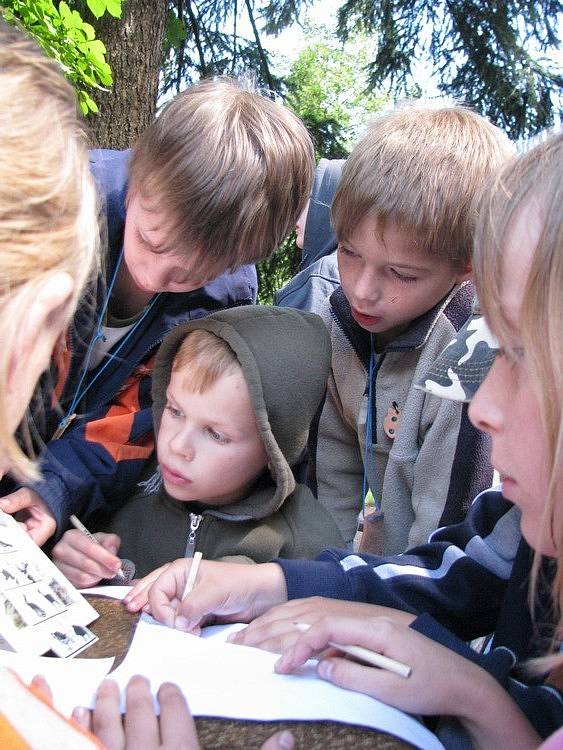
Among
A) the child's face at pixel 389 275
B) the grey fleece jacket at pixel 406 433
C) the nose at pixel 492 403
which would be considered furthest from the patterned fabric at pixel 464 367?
the grey fleece jacket at pixel 406 433

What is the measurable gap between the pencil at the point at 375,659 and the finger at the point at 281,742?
0.19 m

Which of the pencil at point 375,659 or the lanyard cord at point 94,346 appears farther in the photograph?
the lanyard cord at point 94,346

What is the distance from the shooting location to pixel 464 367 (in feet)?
4.96

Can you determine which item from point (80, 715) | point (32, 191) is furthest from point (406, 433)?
point (32, 191)

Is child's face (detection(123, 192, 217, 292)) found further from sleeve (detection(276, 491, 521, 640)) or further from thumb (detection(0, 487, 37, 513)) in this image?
sleeve (detection(276, 491, 521, 640))

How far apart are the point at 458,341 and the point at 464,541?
405mm

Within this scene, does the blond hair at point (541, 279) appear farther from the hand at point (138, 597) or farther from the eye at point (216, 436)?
the eye at point (216, 436)

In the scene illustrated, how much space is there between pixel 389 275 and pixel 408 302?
0.09 m

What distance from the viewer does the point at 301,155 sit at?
212cm

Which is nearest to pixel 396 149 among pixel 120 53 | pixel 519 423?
pixel 519 423

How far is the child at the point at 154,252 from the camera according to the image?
196 centimetres

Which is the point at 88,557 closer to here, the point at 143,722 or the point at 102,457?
the point at 102,457

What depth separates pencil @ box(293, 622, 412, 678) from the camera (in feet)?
3.79

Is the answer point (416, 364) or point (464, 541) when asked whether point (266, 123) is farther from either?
point (464, 541)
